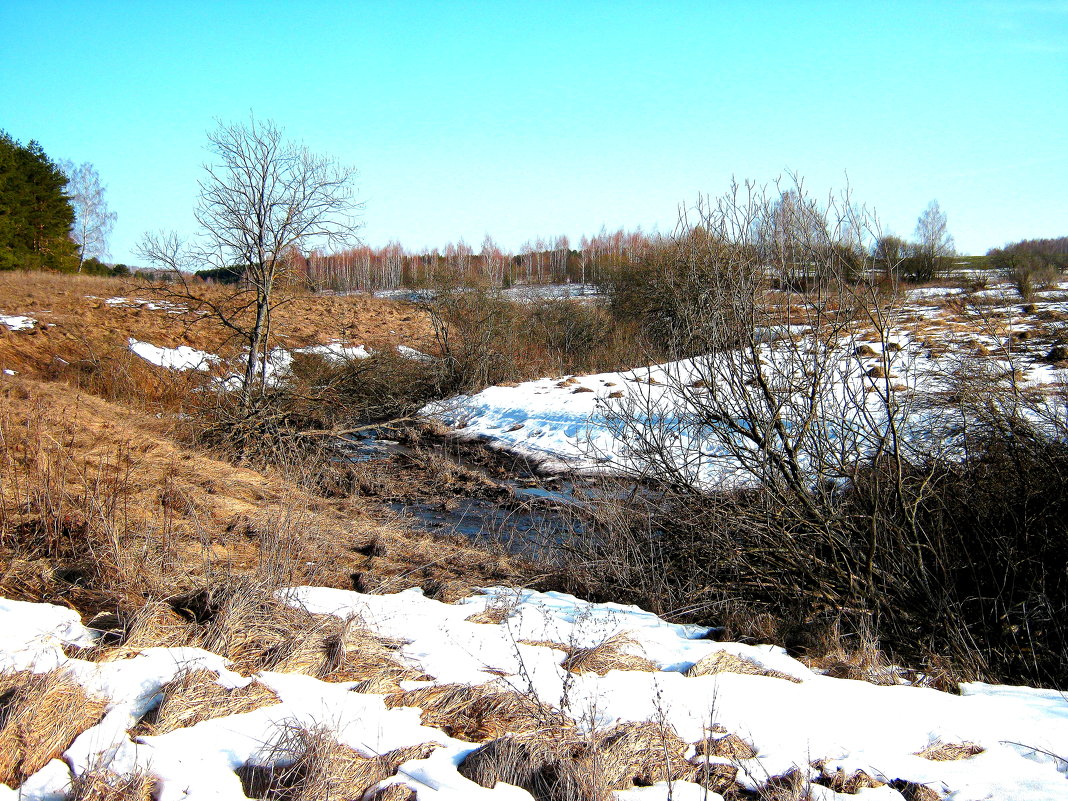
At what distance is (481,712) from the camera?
3.50 meters

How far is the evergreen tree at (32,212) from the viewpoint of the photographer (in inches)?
1272

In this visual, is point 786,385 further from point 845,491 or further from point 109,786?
point 109,786

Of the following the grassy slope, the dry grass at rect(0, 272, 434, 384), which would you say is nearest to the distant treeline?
the dry grass at rect(0, 272, 434, 384)

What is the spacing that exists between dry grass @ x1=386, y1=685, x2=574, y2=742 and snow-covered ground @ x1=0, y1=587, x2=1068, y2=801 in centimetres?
7

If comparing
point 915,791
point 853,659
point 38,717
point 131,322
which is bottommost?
point 853,659

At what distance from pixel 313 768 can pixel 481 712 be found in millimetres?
948

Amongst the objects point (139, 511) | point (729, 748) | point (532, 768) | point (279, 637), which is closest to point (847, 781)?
point (729, 748)

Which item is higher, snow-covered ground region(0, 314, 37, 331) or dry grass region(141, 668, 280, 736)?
snow-covered ground region(0, 314, 37, 331)

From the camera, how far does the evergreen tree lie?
106 ft

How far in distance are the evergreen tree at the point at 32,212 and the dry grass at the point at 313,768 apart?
37409 mm

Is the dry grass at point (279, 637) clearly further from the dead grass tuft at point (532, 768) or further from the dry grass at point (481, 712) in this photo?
the dead grass tuft at point (532, 768)

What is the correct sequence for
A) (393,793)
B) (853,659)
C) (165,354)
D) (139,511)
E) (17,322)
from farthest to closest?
(165,354) → (17,322) → (139,511) → (853,659) → (393,793)

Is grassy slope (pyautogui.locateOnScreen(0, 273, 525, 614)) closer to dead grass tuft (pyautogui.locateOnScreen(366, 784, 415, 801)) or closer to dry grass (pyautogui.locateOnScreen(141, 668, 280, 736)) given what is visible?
dry grass (pyautogui.locateOnScreen(141, 668, 280, 736))

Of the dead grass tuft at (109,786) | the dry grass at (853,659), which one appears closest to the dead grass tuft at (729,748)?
the dry grass at (853,659)
